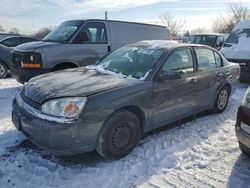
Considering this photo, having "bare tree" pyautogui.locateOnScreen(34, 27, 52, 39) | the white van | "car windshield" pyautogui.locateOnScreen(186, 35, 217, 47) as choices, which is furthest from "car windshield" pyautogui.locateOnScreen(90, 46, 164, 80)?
"bare tree" pyautogui.locateOnScreen(34, 27, 52, 39)

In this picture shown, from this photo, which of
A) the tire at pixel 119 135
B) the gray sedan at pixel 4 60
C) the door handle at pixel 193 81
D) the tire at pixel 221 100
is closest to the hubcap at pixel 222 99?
the tire at pixel 221 100

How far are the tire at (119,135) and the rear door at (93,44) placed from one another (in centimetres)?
378

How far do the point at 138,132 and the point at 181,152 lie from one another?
2.25 ft

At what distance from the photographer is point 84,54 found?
24.4ft

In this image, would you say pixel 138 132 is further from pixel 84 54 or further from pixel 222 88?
pixel 84 54

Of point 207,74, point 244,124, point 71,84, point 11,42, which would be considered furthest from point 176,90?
point 11,42

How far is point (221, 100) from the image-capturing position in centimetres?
598

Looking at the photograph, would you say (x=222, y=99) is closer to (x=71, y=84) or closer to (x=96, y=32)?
(x=71, y=84)

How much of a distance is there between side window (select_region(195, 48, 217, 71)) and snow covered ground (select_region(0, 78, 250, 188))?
4.13ft

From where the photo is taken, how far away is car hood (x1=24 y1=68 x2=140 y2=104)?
3.66 meters

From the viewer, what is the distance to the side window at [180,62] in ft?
14.9

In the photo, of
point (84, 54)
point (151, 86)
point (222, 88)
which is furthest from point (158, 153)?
point (84, 54)

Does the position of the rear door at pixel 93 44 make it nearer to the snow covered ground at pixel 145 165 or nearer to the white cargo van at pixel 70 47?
the white cargo van at pixel 70 47

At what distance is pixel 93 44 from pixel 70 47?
0.68 m
